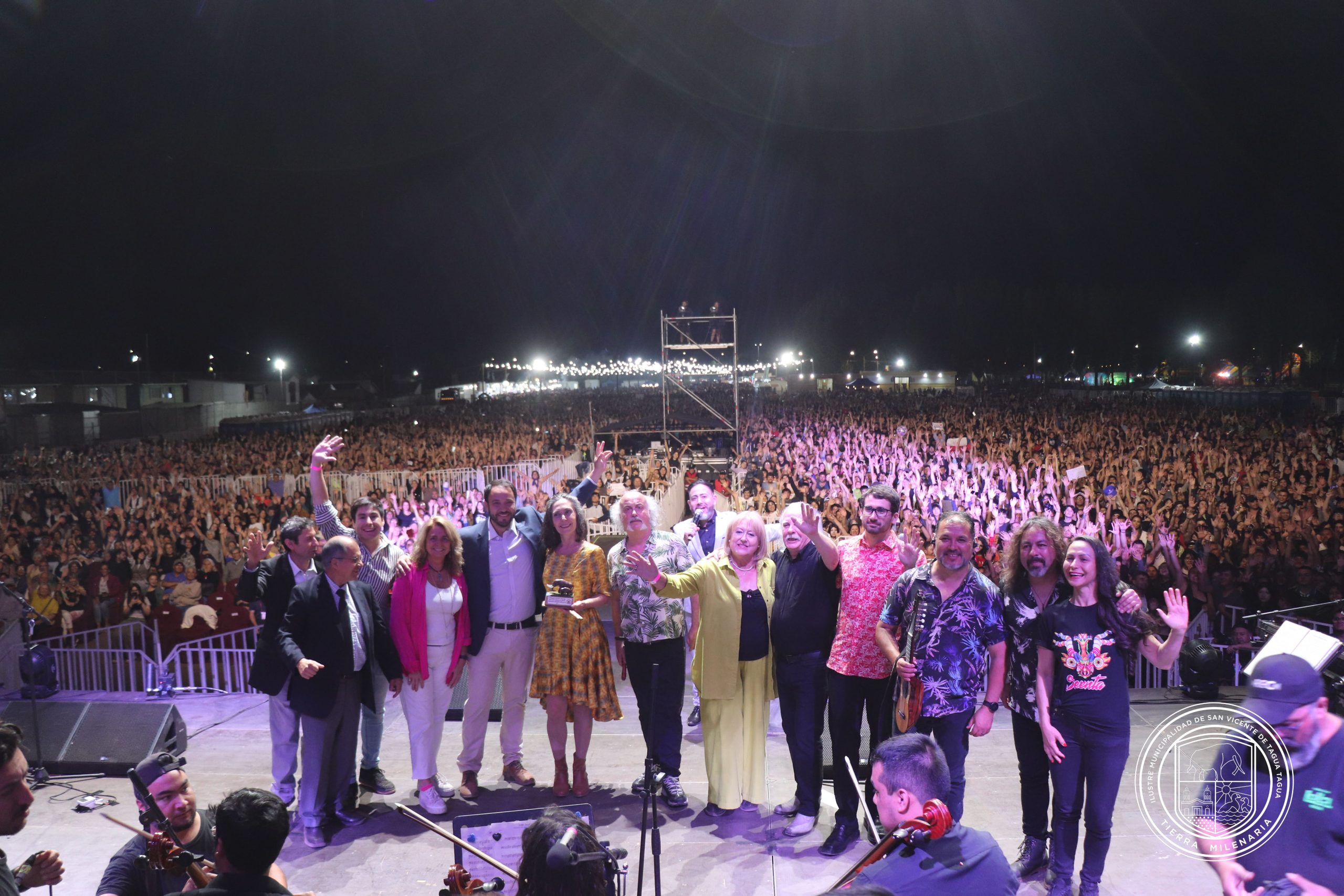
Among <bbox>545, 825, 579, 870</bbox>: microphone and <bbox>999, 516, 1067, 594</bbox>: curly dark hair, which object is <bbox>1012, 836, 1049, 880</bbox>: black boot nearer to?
<bbox>999, 516, 1067, 594</bbox>: curly dark hair

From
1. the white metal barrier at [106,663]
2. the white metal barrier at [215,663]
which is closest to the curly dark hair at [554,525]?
the white metal barrier at [215,663]

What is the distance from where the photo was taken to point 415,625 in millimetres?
4074

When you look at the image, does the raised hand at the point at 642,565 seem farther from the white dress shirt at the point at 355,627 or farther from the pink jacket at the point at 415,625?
the white dress shirt at the point at 355,627

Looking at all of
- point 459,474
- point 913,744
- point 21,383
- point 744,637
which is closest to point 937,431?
point 459,474

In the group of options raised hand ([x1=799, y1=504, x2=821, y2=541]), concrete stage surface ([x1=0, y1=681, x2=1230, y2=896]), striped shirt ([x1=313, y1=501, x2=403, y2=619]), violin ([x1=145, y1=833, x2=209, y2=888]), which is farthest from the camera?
striped shirt ([x1=313, y1=501, x2=403, y2=619])

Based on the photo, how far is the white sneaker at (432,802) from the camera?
396 cm

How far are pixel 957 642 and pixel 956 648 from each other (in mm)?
24

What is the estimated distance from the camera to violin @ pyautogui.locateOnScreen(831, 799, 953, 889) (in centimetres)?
197

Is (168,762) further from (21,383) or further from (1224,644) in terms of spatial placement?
(21,383)

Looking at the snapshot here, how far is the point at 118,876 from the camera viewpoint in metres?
2.49

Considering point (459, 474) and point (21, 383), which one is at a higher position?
point (21, 383)

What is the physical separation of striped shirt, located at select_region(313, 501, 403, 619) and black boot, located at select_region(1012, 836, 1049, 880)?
10.4ft

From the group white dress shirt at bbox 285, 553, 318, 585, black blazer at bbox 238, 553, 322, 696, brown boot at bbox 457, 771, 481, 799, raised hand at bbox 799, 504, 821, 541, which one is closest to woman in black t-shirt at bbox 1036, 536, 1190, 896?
raised hand at bbox 799, 504, 821, 541

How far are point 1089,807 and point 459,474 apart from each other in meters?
12.8
